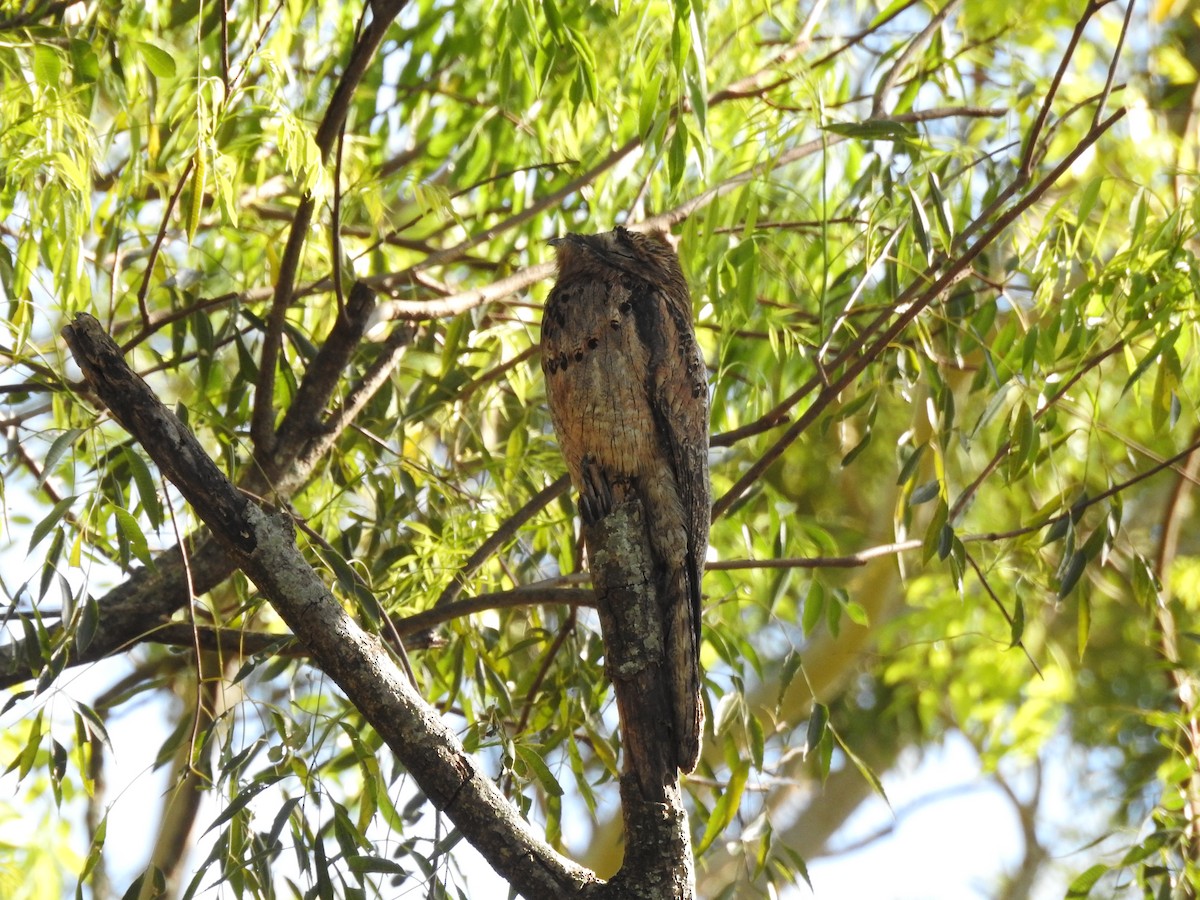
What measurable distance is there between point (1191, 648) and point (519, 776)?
3812mm

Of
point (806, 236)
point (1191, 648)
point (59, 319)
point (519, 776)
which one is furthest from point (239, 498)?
point (1191, 648)

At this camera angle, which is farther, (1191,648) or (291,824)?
(1191,648)

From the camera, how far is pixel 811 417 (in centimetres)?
185

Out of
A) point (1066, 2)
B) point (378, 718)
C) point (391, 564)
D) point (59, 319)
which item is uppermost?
point (1066, 2)

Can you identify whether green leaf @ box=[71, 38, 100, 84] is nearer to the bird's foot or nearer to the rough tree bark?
the rough tree bark

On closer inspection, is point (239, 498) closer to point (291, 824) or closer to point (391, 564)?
point (291, 824)

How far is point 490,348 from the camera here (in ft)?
8.57

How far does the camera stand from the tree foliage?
74.3 inches

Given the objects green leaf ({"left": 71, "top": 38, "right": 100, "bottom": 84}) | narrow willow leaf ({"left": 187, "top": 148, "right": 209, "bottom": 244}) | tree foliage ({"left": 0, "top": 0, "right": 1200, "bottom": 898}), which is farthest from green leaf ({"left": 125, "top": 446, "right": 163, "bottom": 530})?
green leaf ({"left": 71, "top": 38, "right": 100, "bottom": 84})

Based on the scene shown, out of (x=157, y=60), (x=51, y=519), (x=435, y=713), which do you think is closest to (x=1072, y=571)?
(x=435, y=713)

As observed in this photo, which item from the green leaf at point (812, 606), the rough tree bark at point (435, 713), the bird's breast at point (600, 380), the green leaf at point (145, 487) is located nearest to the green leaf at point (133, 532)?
the green leaf at point (145, 487)

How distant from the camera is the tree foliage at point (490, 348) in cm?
189

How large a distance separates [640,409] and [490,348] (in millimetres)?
889

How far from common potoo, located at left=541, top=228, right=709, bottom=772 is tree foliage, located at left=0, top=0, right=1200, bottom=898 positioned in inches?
7.3
